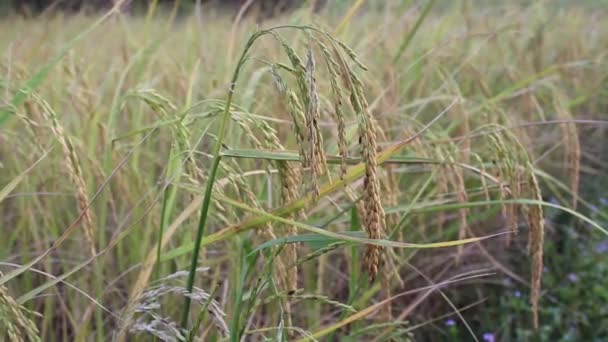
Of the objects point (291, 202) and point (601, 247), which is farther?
point (601, 247)

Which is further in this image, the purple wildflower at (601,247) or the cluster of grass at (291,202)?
the purple wildflower at (601,247)

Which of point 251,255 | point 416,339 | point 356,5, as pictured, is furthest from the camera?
point 416,339

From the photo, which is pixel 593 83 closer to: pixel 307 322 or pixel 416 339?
pixel 416 339

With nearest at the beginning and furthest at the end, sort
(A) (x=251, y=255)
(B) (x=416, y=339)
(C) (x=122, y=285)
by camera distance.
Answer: (A) (x=251, y=255) → (C) (x=122, y=285) → (B) (x=416, y=339)

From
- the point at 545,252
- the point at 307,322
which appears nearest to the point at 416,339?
the point at 307,322

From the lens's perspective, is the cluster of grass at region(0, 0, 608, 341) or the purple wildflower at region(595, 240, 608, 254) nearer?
the cluster of grass at region(0, 0, 608, 341)

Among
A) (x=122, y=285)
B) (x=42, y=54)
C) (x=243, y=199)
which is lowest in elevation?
(x=122, y=285)

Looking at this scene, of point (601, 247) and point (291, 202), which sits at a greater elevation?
point (291, 202)

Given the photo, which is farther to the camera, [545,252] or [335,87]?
[545,252]
